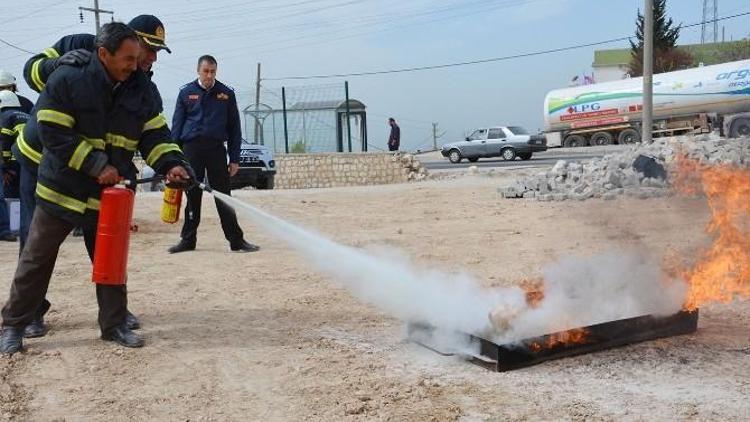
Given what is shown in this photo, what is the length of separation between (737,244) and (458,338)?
1.85 metres

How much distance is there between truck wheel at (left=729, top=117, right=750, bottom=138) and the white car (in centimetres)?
790

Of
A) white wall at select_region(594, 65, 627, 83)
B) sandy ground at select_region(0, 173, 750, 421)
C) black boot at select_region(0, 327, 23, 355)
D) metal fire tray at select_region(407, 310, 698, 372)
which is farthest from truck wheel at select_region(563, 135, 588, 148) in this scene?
black boot at select_region(0, 327, 23, 355)

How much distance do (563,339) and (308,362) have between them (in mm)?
1449

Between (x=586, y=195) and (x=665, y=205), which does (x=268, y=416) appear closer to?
(x=665, y=205)

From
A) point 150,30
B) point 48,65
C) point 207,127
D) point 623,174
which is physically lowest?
point 623,174

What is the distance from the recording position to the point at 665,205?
29.8 ft

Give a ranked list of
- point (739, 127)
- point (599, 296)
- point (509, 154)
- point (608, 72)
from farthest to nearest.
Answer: point (608, 72)
point (509, 154)
point (739, 127)
point (599, 296)

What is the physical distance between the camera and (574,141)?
39688mm

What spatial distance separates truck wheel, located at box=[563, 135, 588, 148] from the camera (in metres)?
39.4

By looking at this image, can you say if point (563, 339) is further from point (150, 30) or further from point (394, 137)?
point (394, 137)

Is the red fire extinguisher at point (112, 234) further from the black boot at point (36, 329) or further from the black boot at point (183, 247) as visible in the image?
the black boot at point (183, 247)

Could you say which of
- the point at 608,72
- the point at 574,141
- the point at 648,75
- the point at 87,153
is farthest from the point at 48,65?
the point at 608,72

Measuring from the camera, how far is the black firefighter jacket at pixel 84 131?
398 cm

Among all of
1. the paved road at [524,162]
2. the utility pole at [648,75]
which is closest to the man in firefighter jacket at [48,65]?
the utility pole at [648,75]
